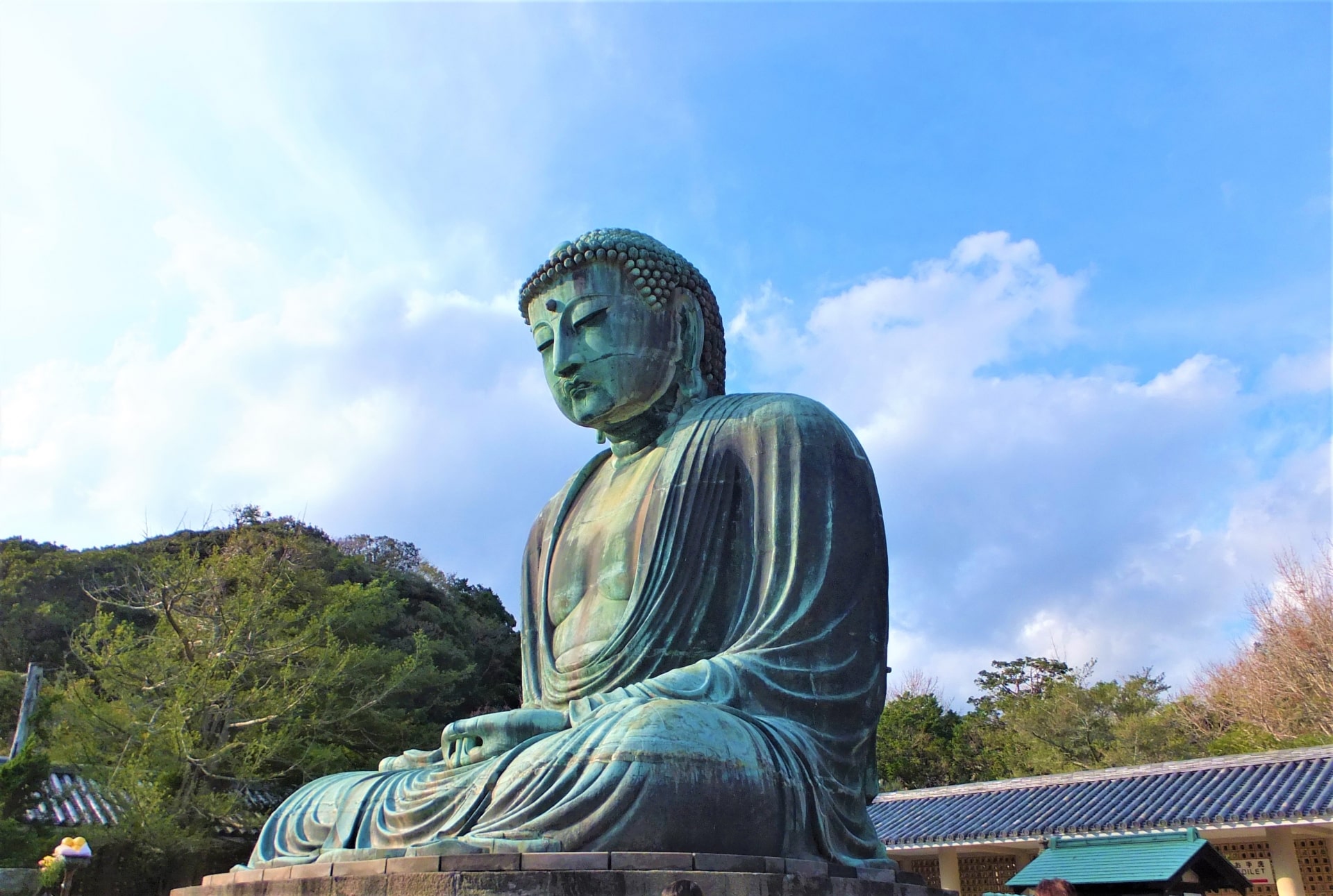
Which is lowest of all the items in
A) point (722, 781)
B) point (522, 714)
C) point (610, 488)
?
point (722, 781)

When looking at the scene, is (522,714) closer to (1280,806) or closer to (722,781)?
(722,781)

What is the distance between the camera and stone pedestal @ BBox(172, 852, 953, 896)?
312 centimetres

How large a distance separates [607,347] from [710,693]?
2.29 m

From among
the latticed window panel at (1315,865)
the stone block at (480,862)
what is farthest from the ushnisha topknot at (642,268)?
the latticed window panel at (1315,865)

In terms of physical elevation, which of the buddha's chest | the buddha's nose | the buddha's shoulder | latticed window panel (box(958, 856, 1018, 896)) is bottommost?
latticed window panel (box(958, 856, 1018, 896))

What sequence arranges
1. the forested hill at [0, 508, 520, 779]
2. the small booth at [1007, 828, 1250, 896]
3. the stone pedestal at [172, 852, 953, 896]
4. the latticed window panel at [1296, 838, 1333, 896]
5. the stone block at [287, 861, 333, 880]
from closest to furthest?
the stone pedestal at [172, 852, 953, 896] < the stone block at [287, 861, 333, 880] < the small booth at [1007, 828, 1250, 896] < the latticed window panel at [1296, 838, 1333, 896] < the forested hill at [0, 508, 520, 779]

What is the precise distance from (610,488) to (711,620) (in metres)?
1.23

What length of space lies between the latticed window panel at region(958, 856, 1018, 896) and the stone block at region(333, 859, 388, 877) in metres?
14.9

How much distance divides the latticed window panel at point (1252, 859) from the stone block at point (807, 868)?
39.1 ft

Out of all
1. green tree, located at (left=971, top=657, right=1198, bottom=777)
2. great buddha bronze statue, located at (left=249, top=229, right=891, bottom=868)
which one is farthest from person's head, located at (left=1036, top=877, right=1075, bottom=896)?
green tree, located at (left=971, top=657, right=1198, bottom=777)

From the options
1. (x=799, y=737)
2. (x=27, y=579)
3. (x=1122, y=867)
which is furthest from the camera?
(x=27, y=579)

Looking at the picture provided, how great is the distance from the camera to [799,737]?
4.17 meters

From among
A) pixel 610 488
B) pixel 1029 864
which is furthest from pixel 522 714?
pixel 1029 864

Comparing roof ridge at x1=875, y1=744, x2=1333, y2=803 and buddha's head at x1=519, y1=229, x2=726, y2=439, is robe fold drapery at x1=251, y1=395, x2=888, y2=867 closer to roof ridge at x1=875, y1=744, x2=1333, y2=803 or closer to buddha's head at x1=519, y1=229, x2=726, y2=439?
buddha's head at x1=519, y1=229, x2=726, y2=439
